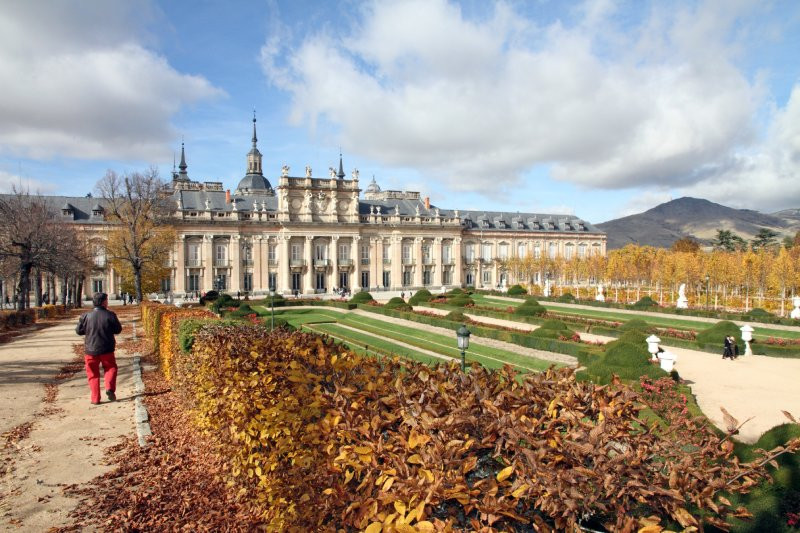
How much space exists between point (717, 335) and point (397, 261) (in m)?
48.3

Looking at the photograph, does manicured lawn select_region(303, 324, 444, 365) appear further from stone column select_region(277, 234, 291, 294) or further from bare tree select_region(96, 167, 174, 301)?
stone column select_region(277, 234, 291, 294)

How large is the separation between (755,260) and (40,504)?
57.2 metres

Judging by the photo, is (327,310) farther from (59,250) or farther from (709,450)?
(709,450)

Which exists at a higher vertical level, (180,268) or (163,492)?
(180,268)

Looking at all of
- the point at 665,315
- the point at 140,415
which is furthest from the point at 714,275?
the point at 140,415

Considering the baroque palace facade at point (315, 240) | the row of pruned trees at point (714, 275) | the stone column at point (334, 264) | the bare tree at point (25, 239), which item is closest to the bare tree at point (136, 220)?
the bare tree at point (25, 239)

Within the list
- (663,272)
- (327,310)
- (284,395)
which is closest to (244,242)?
(327,310)

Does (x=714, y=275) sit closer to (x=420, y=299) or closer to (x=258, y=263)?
(x=420, y=299)

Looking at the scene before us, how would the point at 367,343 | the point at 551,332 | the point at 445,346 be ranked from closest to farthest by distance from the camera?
the point at 551,332
the point at 445,346
the point at 367,343

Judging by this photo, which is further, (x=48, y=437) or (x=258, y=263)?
(x=258, y=263)

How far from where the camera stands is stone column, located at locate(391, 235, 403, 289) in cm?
6662

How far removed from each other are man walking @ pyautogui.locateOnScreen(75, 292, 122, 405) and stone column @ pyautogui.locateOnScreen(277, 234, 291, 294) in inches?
1940

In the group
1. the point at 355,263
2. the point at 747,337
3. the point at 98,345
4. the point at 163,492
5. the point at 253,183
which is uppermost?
the point at 253,183

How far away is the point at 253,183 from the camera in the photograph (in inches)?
2963
